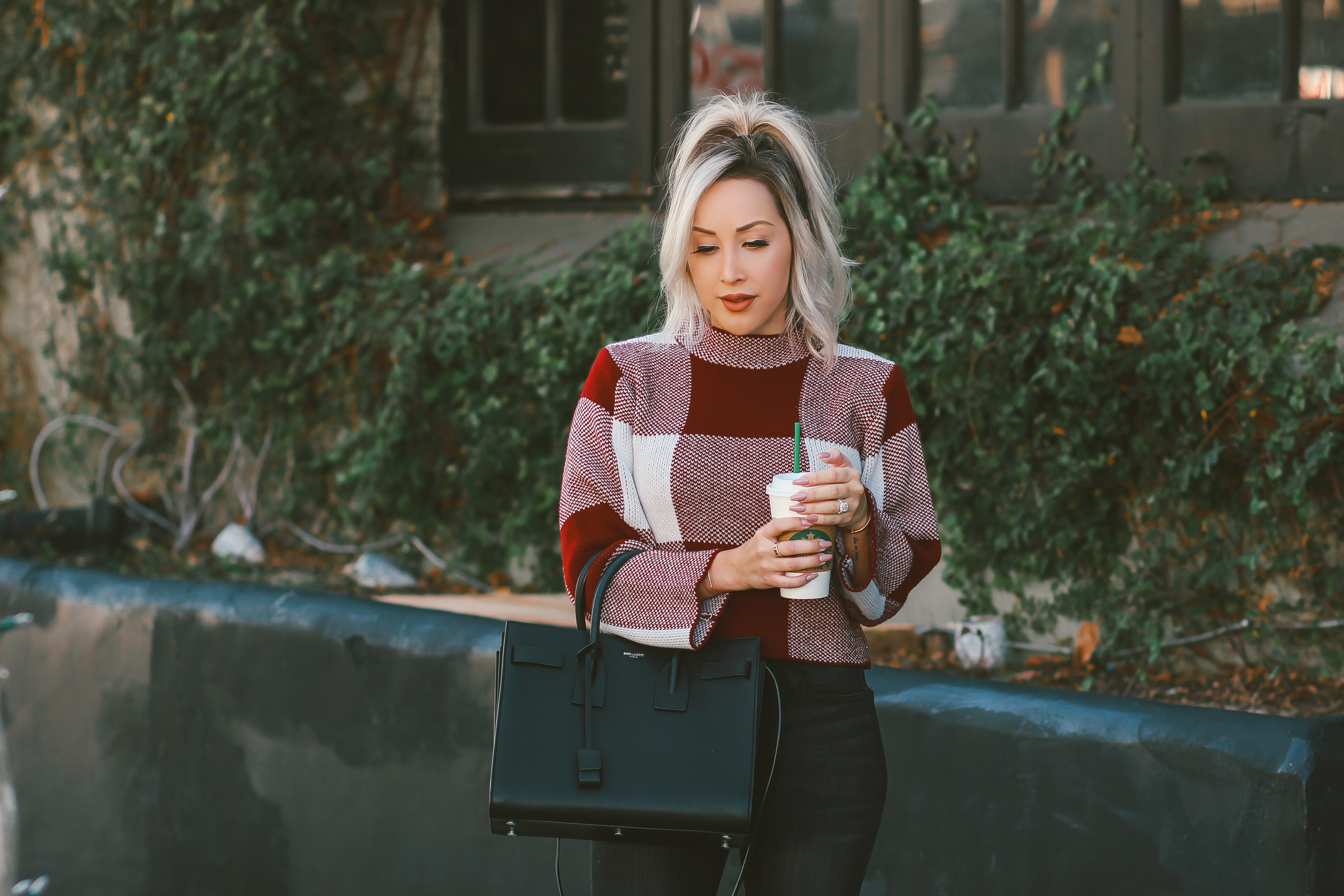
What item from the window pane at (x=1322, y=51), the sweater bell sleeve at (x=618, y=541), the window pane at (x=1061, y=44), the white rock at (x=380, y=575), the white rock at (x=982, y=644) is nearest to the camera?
the sweater bell sleeve at (x=618, y=541)

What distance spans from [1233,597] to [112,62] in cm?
498

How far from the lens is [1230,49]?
14.5 feet

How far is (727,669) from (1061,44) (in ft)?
11.5

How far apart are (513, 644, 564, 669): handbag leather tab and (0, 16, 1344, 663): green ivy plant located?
3.21 ft

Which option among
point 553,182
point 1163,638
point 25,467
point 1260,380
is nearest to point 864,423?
point 1260,380

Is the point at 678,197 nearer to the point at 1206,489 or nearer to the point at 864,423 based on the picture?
the point at 864,423

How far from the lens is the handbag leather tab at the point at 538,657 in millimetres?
1911

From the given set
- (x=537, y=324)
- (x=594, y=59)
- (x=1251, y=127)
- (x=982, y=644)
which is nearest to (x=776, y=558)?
(x=982, y=644)

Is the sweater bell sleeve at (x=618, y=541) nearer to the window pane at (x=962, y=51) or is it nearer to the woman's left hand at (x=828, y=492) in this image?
the woman's left hand at (x=828, y=492)

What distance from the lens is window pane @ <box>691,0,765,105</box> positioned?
17.5 feet

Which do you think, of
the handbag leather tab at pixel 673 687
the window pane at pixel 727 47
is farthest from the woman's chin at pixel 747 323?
the window pane at pixel 727 47

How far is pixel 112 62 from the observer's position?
5.84 m

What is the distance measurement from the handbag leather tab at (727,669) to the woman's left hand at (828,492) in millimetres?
253

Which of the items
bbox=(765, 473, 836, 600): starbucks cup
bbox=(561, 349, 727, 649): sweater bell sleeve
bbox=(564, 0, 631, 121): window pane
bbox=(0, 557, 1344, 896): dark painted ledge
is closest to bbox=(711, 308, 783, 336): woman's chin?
bbox=(561, 349, 727, 649): sweater bell sleeve
